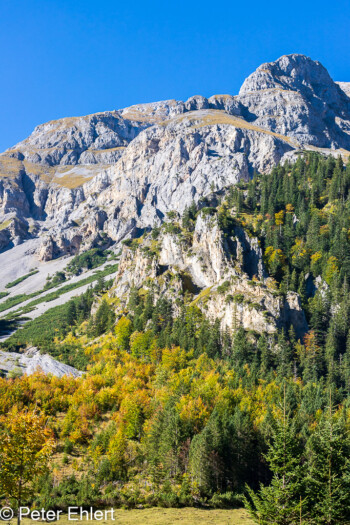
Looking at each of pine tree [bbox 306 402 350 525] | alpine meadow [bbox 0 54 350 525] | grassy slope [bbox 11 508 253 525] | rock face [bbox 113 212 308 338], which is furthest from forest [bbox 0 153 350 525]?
rock face [bbox 113 212 308 338]

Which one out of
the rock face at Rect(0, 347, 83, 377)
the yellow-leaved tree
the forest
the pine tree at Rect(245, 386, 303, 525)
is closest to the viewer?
the yellow-leaved tree

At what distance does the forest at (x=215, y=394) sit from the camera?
28.1 meters

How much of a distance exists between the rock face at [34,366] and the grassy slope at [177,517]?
52.4 meters

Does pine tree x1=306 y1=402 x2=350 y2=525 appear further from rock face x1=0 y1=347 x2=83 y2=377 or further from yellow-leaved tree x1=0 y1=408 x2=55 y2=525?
rock face x1=0 y1=347 x2=83 y2=377

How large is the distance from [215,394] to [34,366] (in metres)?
50.0

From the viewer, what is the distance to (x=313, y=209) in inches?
5463

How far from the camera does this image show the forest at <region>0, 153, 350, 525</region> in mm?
28125

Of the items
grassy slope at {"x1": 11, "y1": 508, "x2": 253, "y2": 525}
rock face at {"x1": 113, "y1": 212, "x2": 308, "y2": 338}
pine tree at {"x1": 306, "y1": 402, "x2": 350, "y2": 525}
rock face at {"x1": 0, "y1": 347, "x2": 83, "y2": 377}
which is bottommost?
grassy slope at {"x1": 11, "y1": 508, "x2": 253, "y2": 525}

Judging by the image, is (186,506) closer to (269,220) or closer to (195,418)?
(195,418)

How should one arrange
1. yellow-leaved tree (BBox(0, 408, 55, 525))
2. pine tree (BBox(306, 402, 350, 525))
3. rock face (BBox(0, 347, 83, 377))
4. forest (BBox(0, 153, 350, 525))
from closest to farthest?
yellow-leaved tree (BBox(0, 408, 55, 525)) → pine tree (BBox(306, 402, 350, 525)) → forest (BBox(0, 153, 350, 525)) → rock face (BBox(0, 347, 83, 377))

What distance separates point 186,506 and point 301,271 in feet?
295

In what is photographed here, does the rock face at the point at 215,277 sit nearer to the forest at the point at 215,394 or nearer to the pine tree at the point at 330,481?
the forest at the point at 215,394

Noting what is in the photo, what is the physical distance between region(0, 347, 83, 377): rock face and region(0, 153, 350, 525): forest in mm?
6268

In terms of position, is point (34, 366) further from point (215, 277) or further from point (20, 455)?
point (20, 455)
